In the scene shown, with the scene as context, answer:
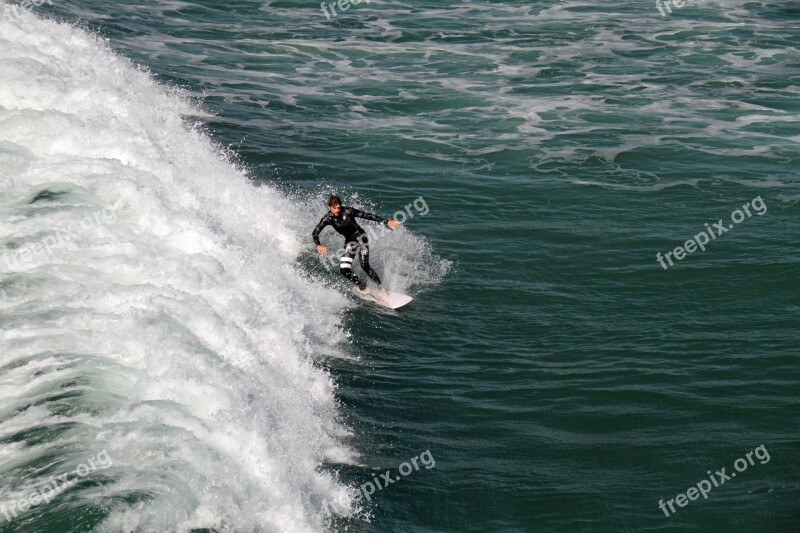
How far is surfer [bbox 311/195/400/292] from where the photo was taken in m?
19.1

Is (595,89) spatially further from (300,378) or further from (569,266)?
(300,378)

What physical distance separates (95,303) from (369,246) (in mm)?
8723

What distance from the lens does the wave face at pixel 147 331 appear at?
10.3 meters
